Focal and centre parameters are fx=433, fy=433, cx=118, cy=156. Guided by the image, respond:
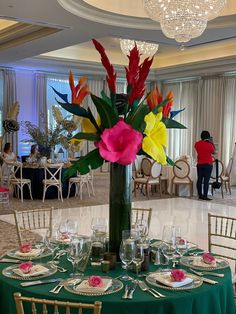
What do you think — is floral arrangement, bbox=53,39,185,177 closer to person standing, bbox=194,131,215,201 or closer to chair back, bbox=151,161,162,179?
person standing, bbox=194,131,215,201

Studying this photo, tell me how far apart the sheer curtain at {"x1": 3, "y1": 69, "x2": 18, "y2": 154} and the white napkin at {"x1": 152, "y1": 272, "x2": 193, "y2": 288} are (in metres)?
11.9

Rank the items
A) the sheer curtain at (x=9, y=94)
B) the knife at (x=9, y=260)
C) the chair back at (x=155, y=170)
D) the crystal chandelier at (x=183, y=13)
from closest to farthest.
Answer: the knife at (x=9, y=260) → the crystal chandelier at (x=183, y=13) → the chair back at (x=155, y=170) → the sheer curtain at (x=9, y=94)

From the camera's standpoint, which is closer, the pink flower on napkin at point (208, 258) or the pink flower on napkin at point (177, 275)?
the pink flower on napkin at point (177, 275)

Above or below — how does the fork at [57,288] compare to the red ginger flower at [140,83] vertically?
below

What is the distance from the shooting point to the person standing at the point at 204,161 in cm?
1035

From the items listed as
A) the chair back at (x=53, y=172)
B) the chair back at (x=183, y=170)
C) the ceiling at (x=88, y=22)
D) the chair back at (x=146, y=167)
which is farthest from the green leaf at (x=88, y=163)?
the chair back at (x=183, y=170)

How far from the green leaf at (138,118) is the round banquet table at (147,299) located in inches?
35.7

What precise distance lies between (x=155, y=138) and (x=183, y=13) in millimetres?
3607

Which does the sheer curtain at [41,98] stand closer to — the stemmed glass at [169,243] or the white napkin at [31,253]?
the white napkin at [31,253]

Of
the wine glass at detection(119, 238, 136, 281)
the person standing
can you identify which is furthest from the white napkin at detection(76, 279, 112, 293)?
the person standing

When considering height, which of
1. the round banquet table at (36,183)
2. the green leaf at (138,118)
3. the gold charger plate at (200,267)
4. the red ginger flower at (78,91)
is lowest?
the round banquet table at (36,183)

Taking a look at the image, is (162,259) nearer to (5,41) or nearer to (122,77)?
(5,41)

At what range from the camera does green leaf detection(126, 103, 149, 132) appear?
8.35 feet

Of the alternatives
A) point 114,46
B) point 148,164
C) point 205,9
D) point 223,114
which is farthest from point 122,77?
point 205,9
